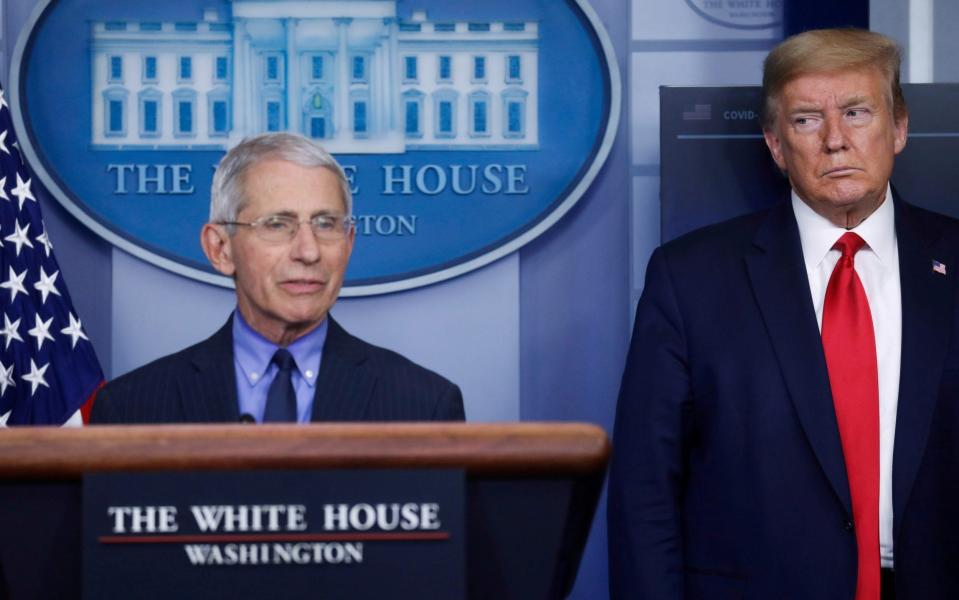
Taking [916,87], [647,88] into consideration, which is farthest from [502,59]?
[916,87]


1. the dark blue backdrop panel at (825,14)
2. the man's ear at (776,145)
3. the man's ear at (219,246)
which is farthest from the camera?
the dark blue backdrop panel at (825,14)

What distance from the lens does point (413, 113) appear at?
10.3 ft

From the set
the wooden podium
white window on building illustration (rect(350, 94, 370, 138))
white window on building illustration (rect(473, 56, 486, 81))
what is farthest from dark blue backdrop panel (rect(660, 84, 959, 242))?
the wooden podium

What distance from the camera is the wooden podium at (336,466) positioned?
2.53 ft

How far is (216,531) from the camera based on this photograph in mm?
779

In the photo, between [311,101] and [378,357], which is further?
[311,101]

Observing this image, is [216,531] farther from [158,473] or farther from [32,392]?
[32,392]

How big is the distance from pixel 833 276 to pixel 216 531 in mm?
1464

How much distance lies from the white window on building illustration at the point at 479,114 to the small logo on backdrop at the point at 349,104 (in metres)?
0.01

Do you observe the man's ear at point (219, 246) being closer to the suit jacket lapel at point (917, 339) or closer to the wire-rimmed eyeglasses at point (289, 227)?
the wire-rimmed eyeglasses at point (289, 227)

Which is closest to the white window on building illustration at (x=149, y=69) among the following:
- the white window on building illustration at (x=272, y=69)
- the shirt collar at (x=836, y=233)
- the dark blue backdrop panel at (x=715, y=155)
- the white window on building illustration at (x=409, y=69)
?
the white window on building illustration at (x=272, y=69)

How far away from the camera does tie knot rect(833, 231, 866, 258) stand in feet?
6.61

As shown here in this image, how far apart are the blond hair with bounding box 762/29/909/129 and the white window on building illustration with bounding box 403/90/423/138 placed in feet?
3.92

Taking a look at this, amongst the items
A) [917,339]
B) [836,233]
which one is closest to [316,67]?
[836,233]
